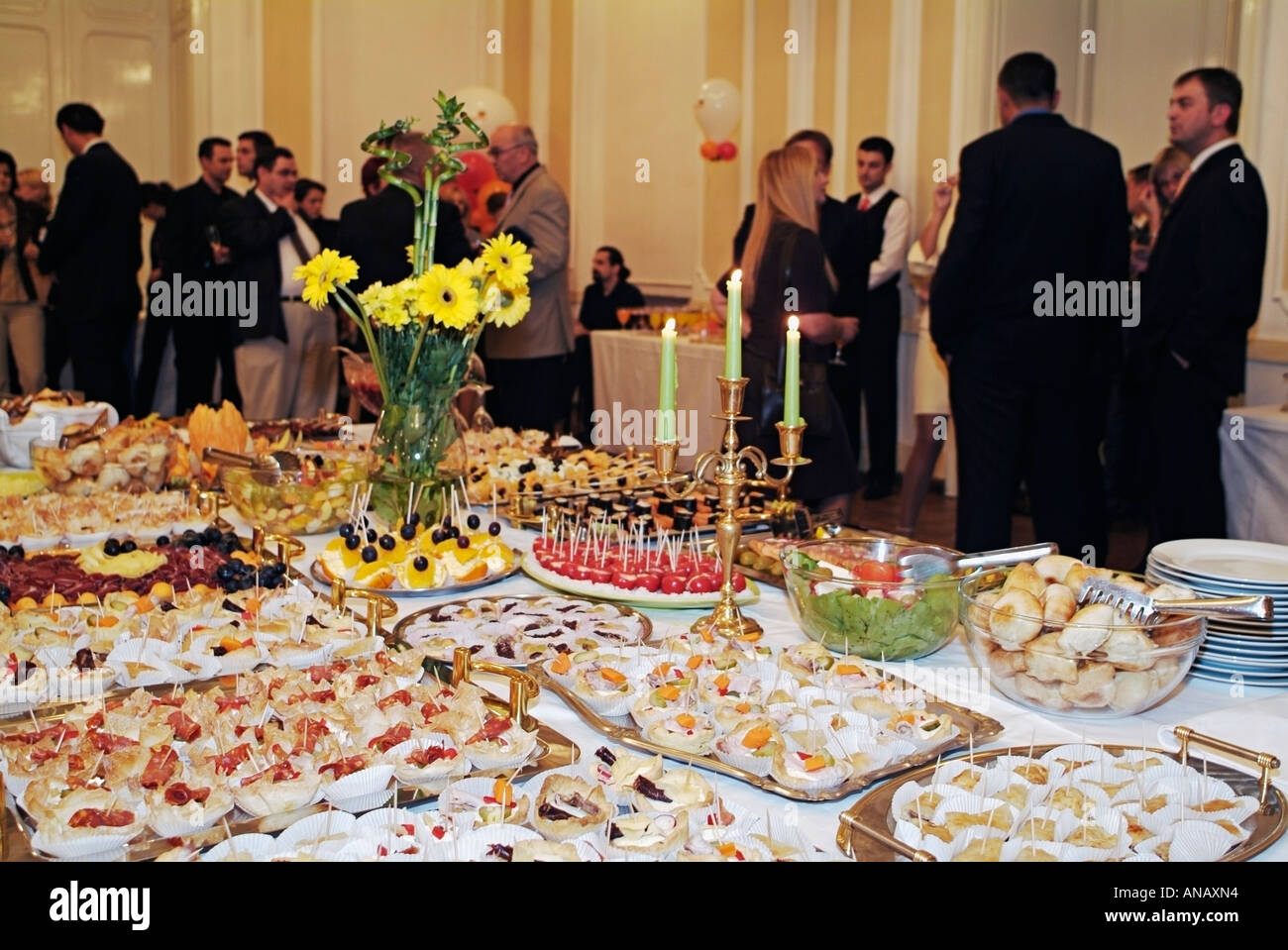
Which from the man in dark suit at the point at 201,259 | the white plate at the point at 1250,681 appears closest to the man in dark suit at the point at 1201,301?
the white plate at the point at 1250,681

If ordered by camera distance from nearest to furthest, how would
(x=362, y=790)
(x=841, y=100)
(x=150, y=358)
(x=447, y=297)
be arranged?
1. (x=362, y=790)
2. (x=447, y=297)
3. (x=150, y=358)
4. (x=841, y=100)

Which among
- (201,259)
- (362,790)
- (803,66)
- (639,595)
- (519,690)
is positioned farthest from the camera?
(803,66)

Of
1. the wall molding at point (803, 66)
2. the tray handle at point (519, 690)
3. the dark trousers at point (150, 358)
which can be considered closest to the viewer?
the tray handle at point (519, 690)

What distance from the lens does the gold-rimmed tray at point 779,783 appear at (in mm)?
1240

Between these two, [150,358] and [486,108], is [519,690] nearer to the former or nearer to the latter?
[150,358]

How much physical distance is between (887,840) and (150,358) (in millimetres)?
6658

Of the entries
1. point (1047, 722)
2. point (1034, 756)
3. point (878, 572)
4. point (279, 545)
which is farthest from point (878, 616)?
point (279, 545)

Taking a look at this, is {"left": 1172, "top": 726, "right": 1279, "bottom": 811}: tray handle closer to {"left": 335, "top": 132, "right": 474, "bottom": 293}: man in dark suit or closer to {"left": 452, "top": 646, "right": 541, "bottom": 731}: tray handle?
{"left": 452, "top": 646, "right": 541, "bottom": 731}: tray handle

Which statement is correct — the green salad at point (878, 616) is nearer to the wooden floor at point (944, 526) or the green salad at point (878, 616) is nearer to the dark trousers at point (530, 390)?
the wooden floor at point (944, 526)

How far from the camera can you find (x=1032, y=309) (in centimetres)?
387

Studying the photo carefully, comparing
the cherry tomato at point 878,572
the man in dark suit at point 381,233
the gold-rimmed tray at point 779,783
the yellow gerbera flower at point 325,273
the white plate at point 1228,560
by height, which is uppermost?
the man in dark suit at point 381,233

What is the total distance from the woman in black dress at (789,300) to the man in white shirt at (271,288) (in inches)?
117

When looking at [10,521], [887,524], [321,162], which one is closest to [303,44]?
[321,162]

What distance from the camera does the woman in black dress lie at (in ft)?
12.9
